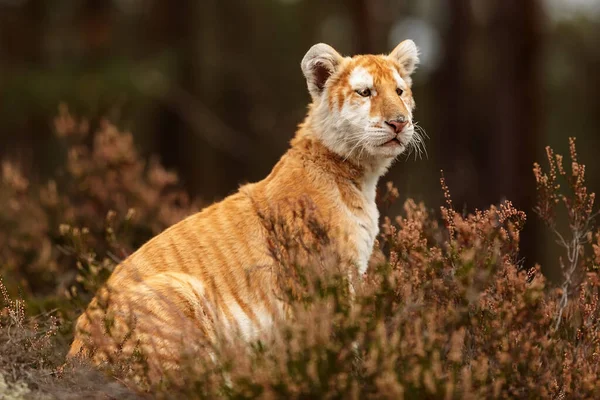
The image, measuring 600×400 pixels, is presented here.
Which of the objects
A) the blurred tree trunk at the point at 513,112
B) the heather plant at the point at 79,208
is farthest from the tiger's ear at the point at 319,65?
the blurred tree trunk at the point at 513,112

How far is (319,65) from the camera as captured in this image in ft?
20.1

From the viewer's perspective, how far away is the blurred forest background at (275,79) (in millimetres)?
12688

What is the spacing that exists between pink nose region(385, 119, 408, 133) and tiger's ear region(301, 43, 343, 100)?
2.40 ft

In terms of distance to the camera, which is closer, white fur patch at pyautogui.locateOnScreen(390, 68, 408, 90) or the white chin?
the white chin

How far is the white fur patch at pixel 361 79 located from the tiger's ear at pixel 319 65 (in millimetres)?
199

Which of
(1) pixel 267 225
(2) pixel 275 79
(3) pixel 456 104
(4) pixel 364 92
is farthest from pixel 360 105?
(2) pixel 275 79

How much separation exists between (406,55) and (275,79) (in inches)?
1086

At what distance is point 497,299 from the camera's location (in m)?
4.62

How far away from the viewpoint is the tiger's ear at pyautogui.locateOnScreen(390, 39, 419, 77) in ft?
21.1

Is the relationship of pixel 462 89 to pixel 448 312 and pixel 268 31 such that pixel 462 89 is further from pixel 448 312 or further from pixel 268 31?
pixel 268 31

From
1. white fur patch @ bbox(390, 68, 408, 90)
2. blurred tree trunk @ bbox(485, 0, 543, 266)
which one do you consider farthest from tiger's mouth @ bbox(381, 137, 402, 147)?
blurred tree trunk @ bbox(485, 0, 543, 266)

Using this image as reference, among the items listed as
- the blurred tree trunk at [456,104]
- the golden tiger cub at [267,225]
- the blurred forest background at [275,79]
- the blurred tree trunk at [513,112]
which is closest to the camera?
the golden tiger cub at [267,225]

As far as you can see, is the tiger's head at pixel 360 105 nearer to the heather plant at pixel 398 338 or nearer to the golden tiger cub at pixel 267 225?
the golden tiger cub at pixel 267 225

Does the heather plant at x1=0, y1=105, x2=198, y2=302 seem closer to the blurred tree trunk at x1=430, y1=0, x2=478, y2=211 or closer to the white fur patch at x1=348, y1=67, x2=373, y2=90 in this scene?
the white fur patch at x1=348, y1=67, x2=373, y2=90
